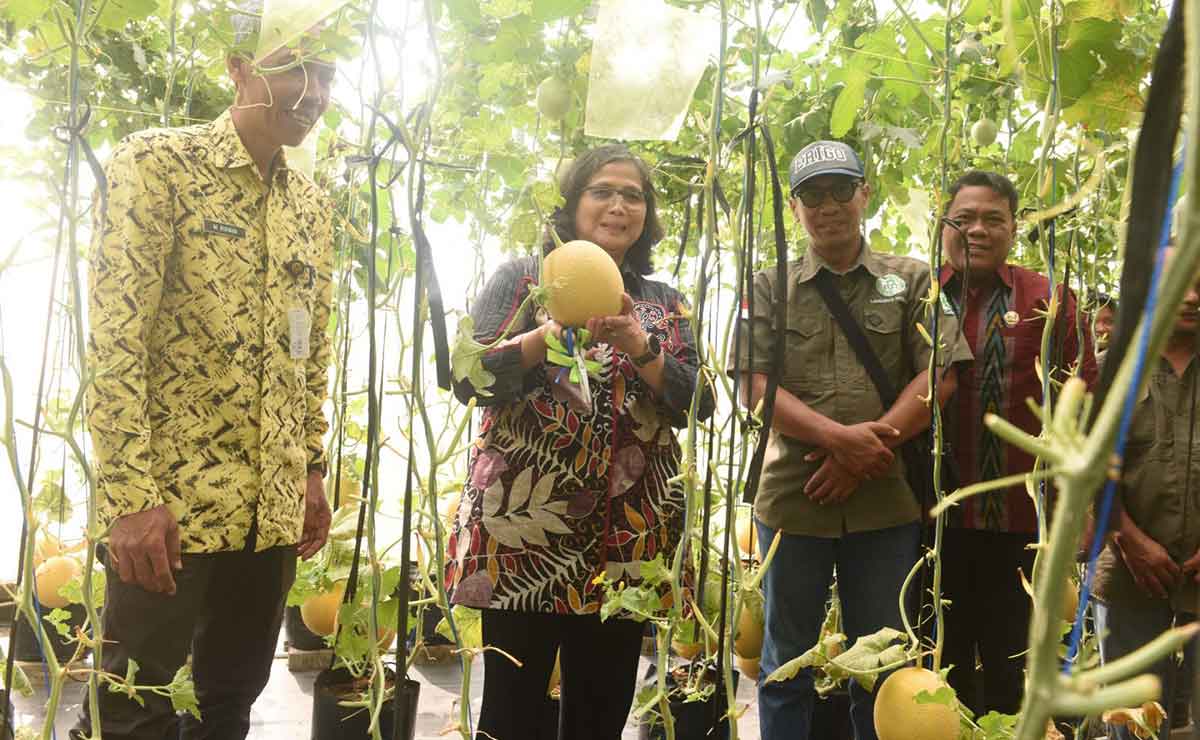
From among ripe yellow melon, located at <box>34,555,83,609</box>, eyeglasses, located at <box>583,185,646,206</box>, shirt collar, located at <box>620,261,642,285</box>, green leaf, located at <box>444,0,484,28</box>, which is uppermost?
green leaf, located at <box>444,0,484,28</box>

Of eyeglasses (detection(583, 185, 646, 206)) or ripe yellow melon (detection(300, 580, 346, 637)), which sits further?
ripe yellow melon (detection(300, 580, 346, 637))

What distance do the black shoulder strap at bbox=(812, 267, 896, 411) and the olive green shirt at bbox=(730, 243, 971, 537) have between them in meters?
0.01

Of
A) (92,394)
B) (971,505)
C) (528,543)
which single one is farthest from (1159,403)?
(92,394)

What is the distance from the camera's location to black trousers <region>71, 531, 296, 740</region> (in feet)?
4.27

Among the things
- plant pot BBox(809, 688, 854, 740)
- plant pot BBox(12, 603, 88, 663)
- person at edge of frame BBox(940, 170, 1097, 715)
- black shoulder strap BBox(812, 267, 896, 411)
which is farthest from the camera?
plant pot BBox(12, 603, 88, 663)

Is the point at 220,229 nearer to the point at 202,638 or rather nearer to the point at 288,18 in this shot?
the point at 202,638

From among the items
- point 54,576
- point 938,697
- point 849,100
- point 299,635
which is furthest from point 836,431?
point 299,635

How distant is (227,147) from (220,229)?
13cm

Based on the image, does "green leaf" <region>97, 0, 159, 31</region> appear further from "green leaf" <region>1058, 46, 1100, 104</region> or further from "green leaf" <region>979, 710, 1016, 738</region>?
"green leaf" <region>979, 710, 1016, 738</region>

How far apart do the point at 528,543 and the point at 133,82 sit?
4.97 feet

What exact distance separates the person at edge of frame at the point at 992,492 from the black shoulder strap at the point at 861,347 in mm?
262

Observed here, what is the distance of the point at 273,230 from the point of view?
1.44m

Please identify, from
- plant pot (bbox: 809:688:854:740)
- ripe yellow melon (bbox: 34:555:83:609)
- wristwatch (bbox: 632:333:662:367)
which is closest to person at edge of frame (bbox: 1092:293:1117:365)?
plant pot (bbox: 809:688:854:740)

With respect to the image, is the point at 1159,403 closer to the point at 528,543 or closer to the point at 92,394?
the point at 528,543
